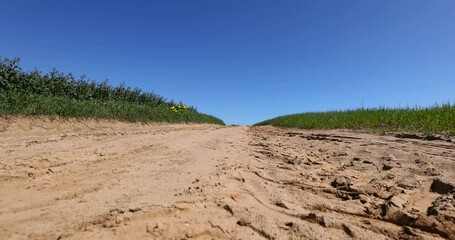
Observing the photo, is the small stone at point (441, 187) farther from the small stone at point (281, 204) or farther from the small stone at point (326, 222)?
the small stone at point (281, 204)

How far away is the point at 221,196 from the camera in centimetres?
254

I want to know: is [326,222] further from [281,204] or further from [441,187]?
[441,187]

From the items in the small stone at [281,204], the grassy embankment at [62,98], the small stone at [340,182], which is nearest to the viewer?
the small stone at [281,204]

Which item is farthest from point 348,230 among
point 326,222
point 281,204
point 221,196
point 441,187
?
point 441,187

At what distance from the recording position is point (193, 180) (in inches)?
120

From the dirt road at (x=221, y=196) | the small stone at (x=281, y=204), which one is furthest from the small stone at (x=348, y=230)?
the small stone at (x=281, y=204)

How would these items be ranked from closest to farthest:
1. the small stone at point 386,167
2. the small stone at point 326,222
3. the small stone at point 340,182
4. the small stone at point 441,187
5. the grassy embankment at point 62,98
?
1. the small stone at point 326,222
2. the small stone at point 441,187
3. the small stone at point 340,182
4. the small stone at point 386,167
5. the grassy embankment at point 62,98

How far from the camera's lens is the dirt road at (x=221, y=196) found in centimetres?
195

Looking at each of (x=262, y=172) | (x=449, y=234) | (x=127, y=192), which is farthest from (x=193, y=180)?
(x=449, y=234)

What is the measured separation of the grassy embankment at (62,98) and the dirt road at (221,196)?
544 centimetres

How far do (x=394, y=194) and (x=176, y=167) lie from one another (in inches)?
91.5

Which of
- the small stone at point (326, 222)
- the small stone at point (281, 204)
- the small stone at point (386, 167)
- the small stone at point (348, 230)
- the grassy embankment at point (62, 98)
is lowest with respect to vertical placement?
the small stone at point (348, 230)

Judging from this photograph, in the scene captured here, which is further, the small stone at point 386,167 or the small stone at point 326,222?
the small stone at point 386,167

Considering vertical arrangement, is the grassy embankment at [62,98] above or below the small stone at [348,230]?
above
